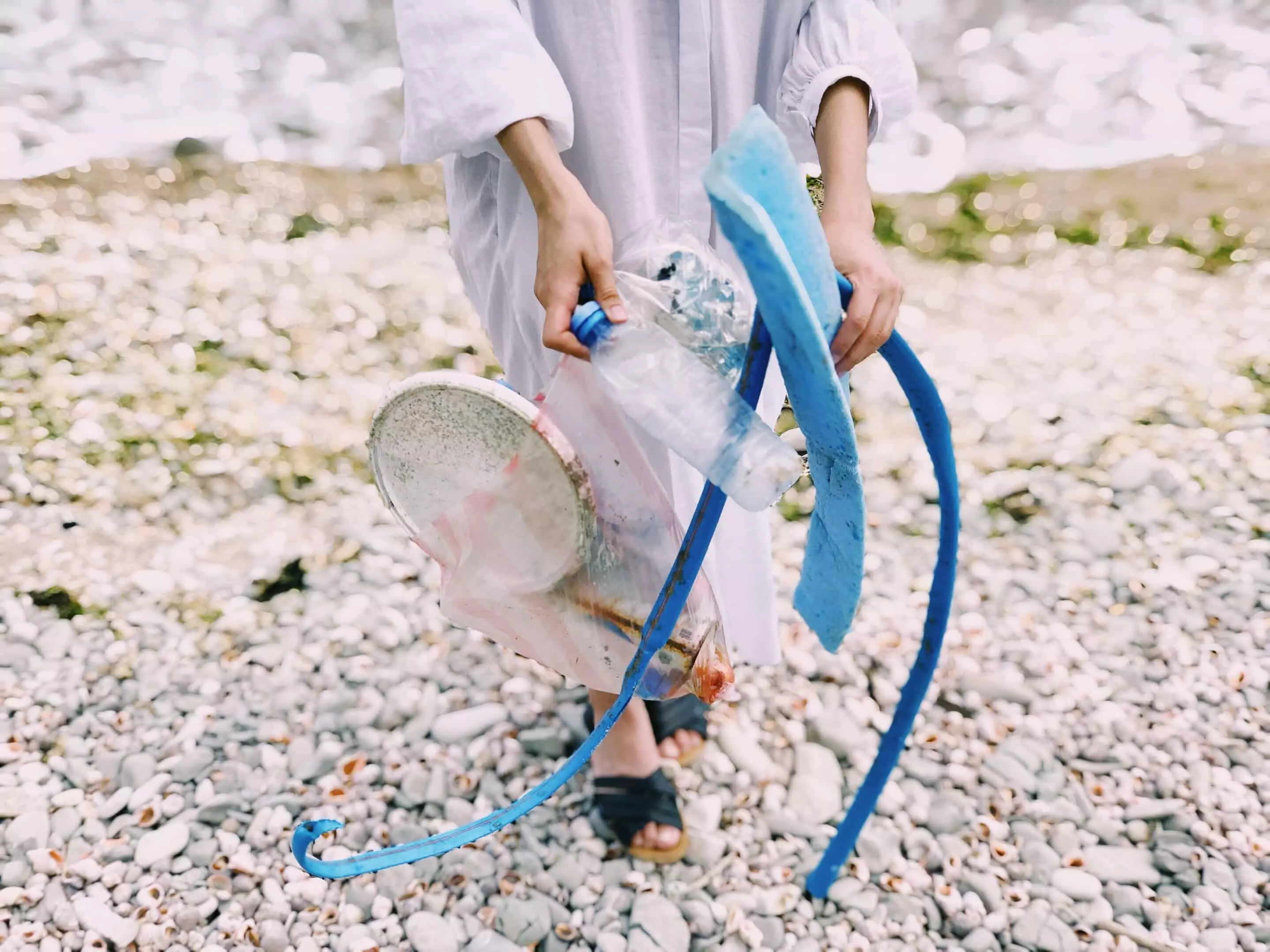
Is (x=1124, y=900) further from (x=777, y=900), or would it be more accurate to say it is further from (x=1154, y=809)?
(x=777, y=900)

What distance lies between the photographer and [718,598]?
69.2 inches

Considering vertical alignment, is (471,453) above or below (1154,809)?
above

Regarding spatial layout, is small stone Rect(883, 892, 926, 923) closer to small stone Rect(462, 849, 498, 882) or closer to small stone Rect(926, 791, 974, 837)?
small stone Rect(926, 791, 974, 837)

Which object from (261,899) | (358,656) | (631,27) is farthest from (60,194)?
(631,27)

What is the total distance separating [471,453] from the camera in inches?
44.9

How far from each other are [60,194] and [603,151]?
353 cm

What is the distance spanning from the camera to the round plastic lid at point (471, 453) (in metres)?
1.07

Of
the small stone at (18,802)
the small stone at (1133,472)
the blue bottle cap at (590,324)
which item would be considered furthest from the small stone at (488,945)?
the small stone at (1133,472)

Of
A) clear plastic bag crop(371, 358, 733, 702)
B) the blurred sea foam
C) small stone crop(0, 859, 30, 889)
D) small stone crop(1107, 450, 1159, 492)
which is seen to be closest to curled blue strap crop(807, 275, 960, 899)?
clear plastic bag crop(371, 358, 733, 702)

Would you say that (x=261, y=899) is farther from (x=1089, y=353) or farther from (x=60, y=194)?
(x=60, y=194)

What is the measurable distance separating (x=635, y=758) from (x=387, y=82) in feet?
16.8

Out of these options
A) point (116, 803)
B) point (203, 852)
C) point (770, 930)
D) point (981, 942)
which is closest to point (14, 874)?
point (116, 803)

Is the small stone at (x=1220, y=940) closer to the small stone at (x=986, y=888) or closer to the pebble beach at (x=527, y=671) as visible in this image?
the pebble beach at (x=527, y=671)

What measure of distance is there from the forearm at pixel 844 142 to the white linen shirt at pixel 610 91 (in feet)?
0.06
